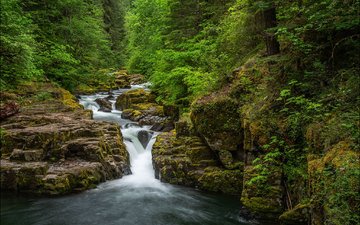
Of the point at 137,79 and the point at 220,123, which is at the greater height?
the point at 137,79

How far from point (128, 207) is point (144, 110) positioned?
10.4 metres

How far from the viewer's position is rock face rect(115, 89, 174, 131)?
16553 mm

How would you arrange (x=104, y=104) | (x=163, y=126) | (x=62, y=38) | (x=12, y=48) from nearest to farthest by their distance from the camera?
(x=12, y=48) → (x=163, y=126) → (x=104, y=104) → (x=62, y=38)

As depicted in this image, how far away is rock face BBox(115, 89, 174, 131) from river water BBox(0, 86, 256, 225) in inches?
214

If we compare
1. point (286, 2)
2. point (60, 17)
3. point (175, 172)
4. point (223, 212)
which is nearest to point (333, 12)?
point (286, 2)

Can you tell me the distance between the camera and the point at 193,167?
11.0m

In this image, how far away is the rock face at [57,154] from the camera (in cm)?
970

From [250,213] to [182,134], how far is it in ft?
18.5

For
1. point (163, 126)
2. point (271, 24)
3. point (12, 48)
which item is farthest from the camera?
point (163, 126)

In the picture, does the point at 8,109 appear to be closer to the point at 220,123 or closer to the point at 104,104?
the point at 104,104

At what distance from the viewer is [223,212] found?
29.0ft

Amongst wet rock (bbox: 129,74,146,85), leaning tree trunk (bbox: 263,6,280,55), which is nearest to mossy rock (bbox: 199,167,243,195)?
leaning tree trunk (bbox: 263,6,280,55)

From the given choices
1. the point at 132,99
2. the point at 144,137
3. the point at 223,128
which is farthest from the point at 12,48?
the point at 132,99

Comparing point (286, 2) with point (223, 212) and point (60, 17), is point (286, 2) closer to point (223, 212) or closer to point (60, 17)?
Result: point (223, 212)
